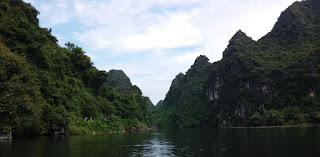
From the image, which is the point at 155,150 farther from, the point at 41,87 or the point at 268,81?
the point at 268,81

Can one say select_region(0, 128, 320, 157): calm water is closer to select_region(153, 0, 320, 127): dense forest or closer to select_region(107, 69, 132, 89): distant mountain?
select_region(153, 0, 320, 127): dense forest

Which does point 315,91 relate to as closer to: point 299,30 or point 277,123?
point 277,123

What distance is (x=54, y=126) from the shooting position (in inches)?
1496

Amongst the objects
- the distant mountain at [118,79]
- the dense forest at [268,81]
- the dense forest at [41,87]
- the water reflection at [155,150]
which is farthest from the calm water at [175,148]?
the distant mountain at [118,79]

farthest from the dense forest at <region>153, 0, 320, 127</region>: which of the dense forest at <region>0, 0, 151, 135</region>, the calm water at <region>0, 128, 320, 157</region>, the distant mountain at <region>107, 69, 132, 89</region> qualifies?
the calm water at <region>0, 128, 320, 157</region>

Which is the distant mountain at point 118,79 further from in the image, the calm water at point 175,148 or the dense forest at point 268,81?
the calm water at point 175,148

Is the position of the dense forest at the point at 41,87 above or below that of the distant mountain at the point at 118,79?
below

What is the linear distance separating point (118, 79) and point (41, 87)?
12265cm

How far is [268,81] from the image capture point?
110375mm

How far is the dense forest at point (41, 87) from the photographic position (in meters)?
25.2

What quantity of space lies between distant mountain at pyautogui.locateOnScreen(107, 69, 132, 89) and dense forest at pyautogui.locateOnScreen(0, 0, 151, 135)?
73.4 metres

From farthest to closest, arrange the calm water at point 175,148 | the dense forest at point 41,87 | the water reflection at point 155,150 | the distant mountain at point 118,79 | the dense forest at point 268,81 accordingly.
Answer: the distant mountain at point 118,79 < the dense forest at point 268,81 < the dense forest at point 41,87 < the water reflection at point 155,150 < the calm water at point 175,148

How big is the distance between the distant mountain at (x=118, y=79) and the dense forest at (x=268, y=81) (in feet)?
108

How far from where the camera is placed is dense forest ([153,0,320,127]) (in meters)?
92.7
